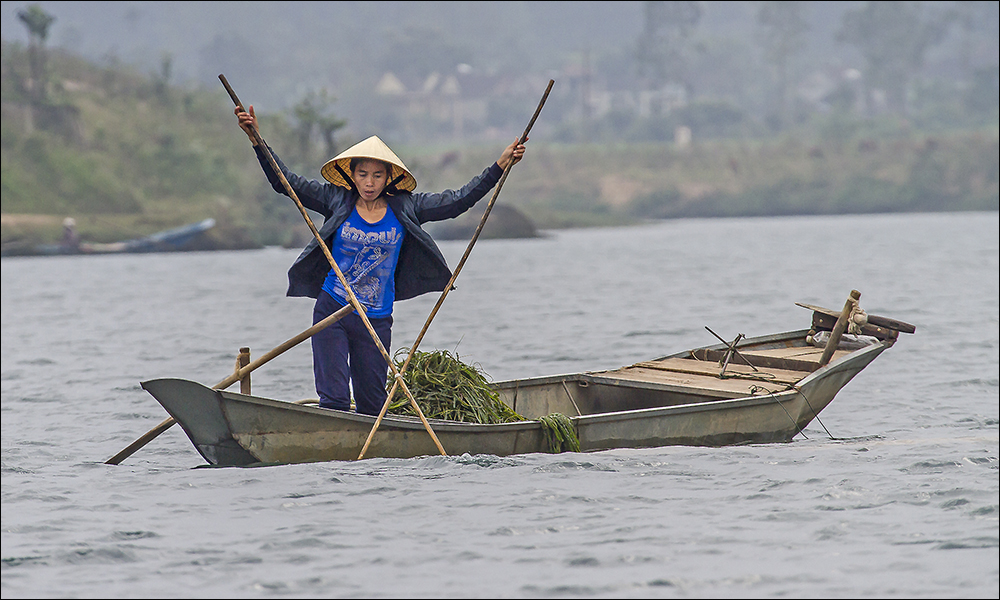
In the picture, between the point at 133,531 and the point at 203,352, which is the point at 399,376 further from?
the point at 203,352

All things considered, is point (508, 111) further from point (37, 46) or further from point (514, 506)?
point (514, 506)

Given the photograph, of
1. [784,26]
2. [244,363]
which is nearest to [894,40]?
[784,26]

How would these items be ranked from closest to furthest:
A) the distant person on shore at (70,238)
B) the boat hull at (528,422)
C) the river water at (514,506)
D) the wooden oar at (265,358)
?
the river water at (514,506), the boat hull at (528,422), the wooden oar at (265,358), the distant person on shore at (70,238)

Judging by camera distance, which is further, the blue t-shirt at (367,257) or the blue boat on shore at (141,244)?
the blue boat on shore at (141,244)

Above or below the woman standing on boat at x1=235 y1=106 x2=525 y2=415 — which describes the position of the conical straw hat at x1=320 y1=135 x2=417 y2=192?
above

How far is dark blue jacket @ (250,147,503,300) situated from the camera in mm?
8492

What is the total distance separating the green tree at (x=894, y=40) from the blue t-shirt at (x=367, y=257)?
290ft

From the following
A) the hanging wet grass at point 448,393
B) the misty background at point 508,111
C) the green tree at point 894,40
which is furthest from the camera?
the green tree at point 894,40

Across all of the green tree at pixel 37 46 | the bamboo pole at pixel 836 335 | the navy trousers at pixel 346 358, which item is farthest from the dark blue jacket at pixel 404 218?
the green tree at pixel 37 46

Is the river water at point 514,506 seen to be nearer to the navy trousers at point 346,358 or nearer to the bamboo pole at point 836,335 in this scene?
the navy trousers at point 346,358

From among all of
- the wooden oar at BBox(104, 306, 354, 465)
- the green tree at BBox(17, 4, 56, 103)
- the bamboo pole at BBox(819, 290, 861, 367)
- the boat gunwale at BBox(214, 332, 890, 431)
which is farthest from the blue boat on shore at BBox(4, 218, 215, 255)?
the bamboo pole at BBox(819, 290, 861, 367)

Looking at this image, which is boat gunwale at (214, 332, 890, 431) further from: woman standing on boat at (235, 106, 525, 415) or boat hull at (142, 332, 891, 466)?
woman standing on boat at (235, 106, 525, 415)

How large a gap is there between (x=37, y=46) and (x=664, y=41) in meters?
63.9

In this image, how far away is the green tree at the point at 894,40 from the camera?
92188mm
